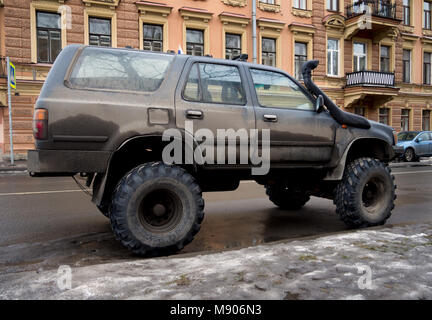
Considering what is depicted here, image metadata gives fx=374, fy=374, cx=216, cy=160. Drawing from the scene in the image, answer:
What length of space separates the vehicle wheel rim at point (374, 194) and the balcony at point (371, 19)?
20.2m

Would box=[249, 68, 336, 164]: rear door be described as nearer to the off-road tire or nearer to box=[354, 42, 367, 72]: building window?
the off-road tire

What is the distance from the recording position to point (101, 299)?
2.10 m

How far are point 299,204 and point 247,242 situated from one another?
2.27 metres

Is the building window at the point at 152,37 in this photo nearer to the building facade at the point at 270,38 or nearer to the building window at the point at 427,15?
the building facade at the point at 270,38

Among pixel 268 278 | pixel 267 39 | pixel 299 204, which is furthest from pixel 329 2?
pixel 268 278

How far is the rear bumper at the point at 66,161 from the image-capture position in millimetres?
3148

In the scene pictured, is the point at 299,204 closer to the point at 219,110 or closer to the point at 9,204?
the point at 219,110

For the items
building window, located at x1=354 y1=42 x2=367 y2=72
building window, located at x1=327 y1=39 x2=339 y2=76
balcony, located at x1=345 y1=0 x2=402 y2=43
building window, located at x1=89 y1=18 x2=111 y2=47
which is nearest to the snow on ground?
building window, located at x1=89 y1=18 x2=111 y2=47

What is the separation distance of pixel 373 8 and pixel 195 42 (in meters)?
11.7

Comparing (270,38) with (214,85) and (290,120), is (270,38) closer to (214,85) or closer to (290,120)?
(290,120)

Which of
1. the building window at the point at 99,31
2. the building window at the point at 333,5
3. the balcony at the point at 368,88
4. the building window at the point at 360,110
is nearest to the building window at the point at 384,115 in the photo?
the balcony at the point at 368,88

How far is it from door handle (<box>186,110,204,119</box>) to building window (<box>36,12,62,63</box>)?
48.0 ft

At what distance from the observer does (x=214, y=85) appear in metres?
3.83

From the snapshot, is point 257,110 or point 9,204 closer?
point 257,110
